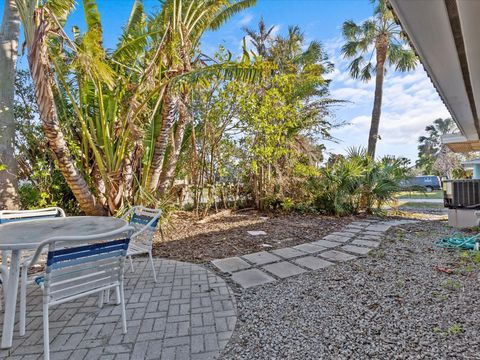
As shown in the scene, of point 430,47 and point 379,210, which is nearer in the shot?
point 430,47

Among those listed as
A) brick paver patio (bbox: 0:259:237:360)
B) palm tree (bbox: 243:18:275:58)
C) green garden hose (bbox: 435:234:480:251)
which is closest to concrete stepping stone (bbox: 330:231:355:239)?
green garden hose (bbox: 435:234:480:251)

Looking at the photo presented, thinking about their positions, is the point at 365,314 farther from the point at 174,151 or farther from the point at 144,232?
the point at 174,151

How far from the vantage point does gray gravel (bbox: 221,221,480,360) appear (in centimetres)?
189

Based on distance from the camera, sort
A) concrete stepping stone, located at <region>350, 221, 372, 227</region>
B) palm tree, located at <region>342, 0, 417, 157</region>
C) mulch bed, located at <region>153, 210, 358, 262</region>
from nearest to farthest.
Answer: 1. mulch bed, located at <region>153, 210, 358, 262</region>
2. concrete stepping stone, located at <region>350, 221, 372, 227</region>
3. palm tree, located at <region>342, 0, 417, 157</region>

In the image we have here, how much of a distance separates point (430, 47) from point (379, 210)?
658 centimetres

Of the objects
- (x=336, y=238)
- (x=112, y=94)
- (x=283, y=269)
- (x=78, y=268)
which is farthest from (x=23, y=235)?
(x=336, y=238)

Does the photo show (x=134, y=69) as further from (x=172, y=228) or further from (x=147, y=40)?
(x=172, y=228)

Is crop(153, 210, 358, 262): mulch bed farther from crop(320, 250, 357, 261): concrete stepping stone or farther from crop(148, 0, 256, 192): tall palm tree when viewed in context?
crop(148, 0, 256, 192): tall palm tree

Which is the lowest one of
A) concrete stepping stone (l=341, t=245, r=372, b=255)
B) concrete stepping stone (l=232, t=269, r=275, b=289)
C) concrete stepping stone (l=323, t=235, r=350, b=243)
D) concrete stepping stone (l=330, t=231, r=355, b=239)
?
concrete stepping stone (l=232, t=269, r=275, b=289)

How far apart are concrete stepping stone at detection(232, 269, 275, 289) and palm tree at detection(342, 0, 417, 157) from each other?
33.4 feet

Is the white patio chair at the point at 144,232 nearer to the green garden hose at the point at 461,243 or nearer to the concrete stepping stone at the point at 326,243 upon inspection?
the concrete stepping stone at the point at 326,243

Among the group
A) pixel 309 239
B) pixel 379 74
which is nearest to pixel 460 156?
pixel 379 74

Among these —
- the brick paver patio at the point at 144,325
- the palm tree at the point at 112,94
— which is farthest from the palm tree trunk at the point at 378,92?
the brick paver patio at the point at 144,325

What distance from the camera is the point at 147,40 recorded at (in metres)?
5.84
